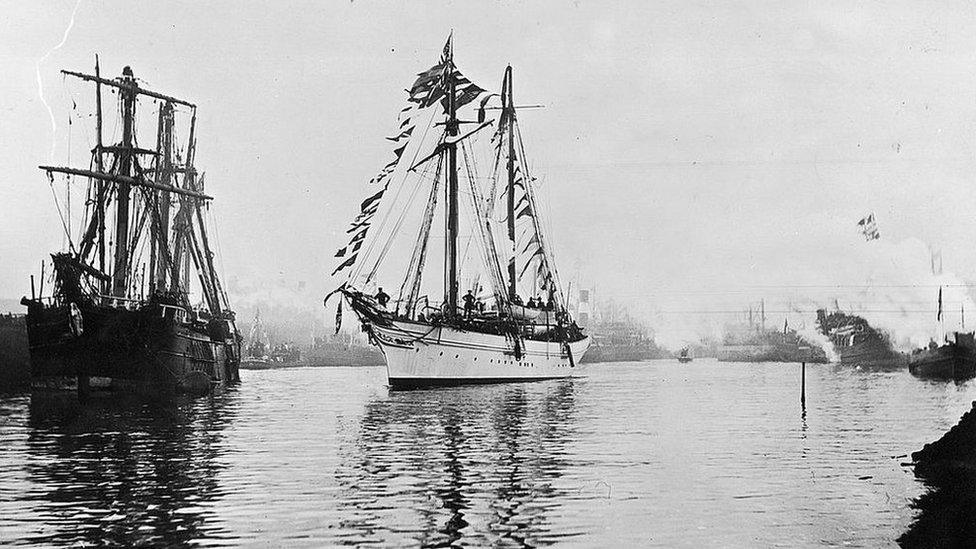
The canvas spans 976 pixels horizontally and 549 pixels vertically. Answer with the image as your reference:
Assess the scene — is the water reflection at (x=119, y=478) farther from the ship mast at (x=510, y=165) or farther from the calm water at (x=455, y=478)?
the ship mast at (x=510, y=165)

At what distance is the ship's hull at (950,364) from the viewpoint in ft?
360

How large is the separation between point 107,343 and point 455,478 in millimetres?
44745

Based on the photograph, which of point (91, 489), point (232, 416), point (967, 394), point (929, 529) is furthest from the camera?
point (967, 394)

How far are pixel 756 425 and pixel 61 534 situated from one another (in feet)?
111

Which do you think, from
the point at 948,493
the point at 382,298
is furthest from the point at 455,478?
the point at 382,298

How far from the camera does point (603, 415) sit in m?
52.5

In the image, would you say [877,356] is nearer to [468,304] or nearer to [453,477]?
[468,304]

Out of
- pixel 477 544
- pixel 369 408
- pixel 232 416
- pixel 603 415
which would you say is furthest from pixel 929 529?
pixel 369 408

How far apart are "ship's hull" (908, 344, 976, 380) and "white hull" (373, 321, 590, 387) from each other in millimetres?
48472

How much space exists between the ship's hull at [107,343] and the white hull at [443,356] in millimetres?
15640

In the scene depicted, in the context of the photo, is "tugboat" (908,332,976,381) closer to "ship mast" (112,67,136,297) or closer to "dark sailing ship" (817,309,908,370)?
"dark sailing ship" (817,309,908,370)

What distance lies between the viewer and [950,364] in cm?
11125

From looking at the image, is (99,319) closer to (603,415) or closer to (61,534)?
(603,415)

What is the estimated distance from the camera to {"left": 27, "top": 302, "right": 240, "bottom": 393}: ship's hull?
6412 centimetres
